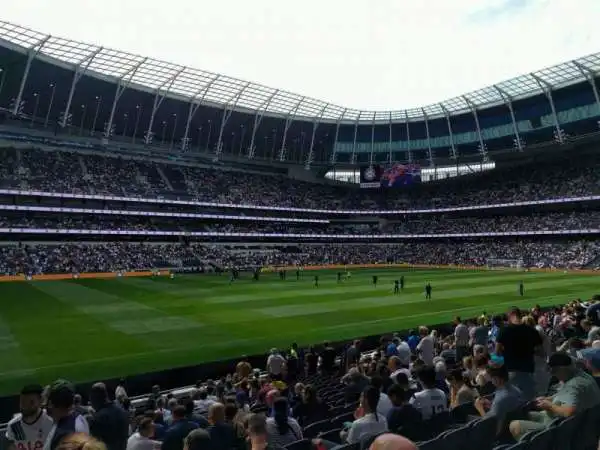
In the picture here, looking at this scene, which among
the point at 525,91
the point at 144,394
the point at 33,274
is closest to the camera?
the point at 144,394

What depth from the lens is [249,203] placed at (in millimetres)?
81562

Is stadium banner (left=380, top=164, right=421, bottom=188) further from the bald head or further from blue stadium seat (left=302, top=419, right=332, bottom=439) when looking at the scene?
the bald head

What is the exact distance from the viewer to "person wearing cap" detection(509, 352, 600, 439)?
18.7ft

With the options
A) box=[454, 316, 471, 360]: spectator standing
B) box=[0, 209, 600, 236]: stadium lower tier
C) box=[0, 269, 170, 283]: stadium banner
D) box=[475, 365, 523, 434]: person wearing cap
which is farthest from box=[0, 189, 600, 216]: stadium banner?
box=[475, 365, 523, 434]: person wearing cap

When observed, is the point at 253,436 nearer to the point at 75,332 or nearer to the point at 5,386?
the point at 5,386

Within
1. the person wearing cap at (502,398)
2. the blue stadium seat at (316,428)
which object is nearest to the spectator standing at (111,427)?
the blue stadium seat at (316,428)

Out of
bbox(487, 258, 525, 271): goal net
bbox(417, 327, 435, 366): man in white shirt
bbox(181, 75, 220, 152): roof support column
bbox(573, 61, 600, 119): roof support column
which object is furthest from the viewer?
bbox(181, 75, 220, 152): roof support column

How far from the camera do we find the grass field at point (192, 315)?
1895cm

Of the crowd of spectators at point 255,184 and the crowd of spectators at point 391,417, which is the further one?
the crowd of spectators at point 255,184

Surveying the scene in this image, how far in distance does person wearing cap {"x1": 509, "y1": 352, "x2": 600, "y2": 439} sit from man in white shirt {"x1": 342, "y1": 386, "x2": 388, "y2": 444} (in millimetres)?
1491

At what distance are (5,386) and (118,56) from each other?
52.1 m

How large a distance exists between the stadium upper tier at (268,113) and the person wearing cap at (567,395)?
196 feet

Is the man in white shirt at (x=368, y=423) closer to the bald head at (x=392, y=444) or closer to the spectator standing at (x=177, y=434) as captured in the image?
the spectator standing at (x=177, y=434)

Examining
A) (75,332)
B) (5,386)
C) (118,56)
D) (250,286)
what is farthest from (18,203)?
(5,386)
